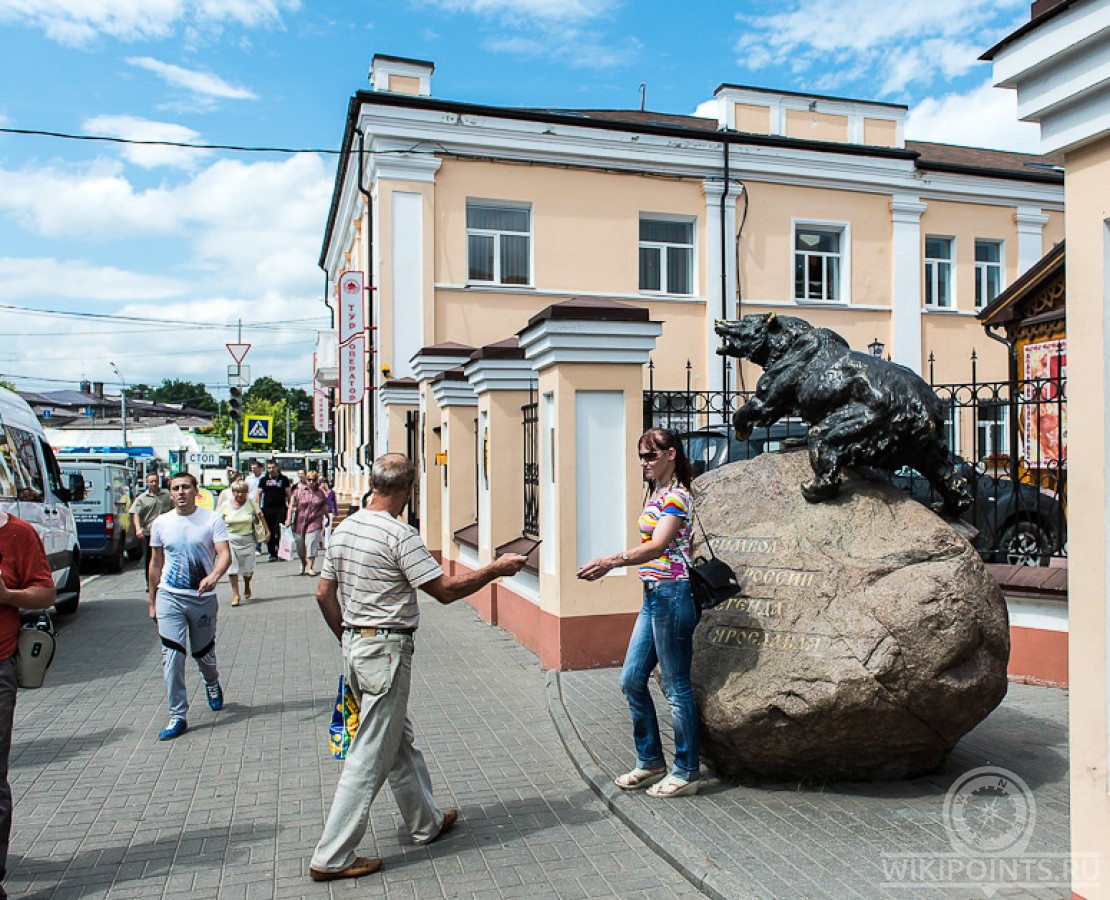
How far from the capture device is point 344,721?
4238 millimetres

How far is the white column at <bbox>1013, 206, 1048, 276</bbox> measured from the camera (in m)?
21.6

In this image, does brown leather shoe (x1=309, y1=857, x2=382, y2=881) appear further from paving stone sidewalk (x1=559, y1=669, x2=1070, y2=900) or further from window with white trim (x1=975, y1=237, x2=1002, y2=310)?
window with white trim (x1=975, y1=237, x2=1002, y2=310)

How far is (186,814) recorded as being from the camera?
4.82 metres

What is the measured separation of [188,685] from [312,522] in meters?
7.43

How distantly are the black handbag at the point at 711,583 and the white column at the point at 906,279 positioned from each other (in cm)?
1770

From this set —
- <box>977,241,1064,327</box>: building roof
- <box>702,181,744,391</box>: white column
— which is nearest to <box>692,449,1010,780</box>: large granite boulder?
<box>977,241,1064,327</box>: building roof

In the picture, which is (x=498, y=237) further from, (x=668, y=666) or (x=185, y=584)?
(x=668, y=666)

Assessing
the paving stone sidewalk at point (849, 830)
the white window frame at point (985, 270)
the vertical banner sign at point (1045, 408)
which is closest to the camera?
the paving stone sidewalk at point (849, 830)

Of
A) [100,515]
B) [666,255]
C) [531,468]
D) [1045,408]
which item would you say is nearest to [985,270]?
[666,255]

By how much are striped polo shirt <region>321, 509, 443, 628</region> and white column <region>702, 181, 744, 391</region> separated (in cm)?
1593

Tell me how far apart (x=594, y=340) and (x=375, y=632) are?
4096mm

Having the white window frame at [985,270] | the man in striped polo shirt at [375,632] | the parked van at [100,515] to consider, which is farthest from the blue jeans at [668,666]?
the white window frame at [985,270]

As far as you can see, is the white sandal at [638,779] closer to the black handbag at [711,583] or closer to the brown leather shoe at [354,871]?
the black handbag at [711,583]

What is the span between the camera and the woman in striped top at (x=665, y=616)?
459 centimetres
